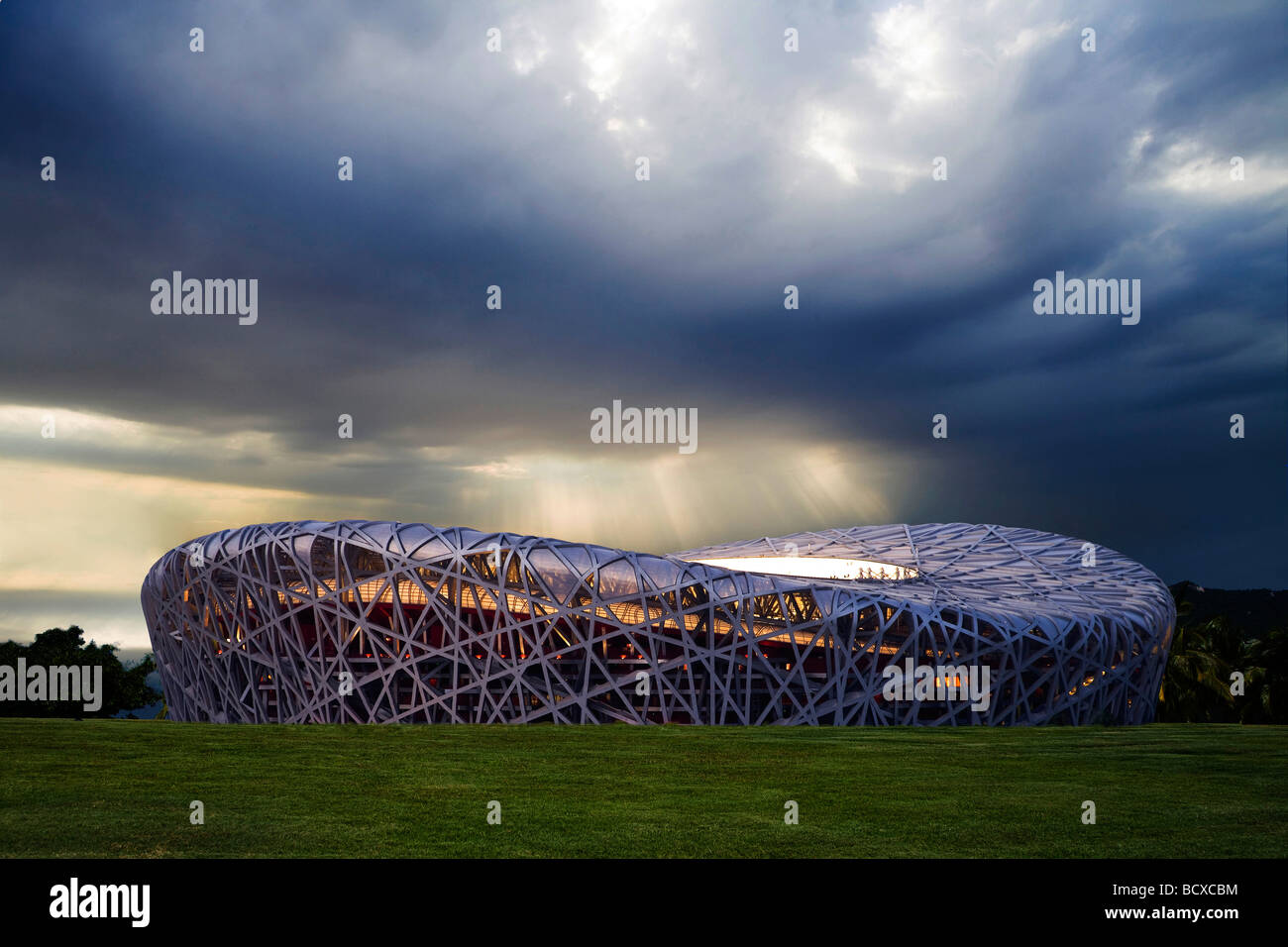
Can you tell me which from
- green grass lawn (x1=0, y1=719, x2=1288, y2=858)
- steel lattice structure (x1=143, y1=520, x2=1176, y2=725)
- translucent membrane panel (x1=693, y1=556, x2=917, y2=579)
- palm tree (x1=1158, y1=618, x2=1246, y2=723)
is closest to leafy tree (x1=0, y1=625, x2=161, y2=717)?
steel lattice structure (x1=143, y1=520, x2=1176, y2=725)

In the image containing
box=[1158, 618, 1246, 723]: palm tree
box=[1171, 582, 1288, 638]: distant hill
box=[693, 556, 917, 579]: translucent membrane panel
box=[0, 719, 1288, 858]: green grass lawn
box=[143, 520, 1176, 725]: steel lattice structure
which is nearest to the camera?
box=[0, 719, 1288, 858]: green grass lawn

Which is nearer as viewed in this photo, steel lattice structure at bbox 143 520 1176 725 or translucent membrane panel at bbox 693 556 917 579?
steel lattice structure at bbox 143 520 1176 725

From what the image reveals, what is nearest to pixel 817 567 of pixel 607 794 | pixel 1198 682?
pixel 1198 682

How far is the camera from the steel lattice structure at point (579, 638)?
3784 centimetres

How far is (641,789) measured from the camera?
14266 millimetres

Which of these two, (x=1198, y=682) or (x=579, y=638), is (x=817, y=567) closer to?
(x=579, y=638)

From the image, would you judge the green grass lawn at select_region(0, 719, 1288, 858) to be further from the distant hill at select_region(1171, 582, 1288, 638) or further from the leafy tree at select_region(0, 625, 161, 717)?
the distant hill at select_region(1171, 582, 1288, 638)

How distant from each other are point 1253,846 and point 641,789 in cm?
813

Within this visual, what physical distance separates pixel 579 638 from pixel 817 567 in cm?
2347

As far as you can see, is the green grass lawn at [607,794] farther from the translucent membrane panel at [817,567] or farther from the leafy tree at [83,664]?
the leafy tree at [83,664]

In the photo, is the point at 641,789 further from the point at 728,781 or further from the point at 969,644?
the point at 969,644

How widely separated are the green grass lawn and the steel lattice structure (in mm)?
16220

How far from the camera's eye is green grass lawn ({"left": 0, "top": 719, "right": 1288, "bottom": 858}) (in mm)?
10781
